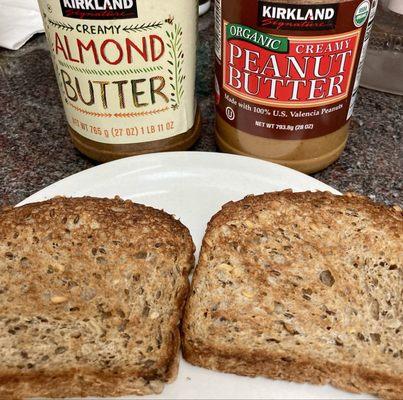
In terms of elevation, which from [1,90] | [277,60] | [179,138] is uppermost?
[277,60]

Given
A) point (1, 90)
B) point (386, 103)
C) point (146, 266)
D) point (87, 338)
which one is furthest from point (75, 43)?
point (386, 103)

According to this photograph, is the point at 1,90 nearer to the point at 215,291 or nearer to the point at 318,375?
the point at 215,291

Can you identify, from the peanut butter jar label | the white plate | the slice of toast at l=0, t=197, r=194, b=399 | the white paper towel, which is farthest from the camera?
the white paper towel

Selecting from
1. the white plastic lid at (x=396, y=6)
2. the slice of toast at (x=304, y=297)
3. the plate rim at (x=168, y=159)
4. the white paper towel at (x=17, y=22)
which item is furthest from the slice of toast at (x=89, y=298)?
the white paper towel at (x=17, y=22)

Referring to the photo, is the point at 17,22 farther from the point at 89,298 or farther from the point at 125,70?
the point at 89,298

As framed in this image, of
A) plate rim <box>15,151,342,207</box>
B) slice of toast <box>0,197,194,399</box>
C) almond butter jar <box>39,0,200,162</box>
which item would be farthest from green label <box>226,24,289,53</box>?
slice of toast <box>0,197,194,399</box>

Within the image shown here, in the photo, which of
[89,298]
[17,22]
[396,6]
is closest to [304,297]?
[89,298]

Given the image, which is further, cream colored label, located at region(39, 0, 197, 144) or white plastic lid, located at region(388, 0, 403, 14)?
white plastic lid, located at region(388, 0, 403, 14)

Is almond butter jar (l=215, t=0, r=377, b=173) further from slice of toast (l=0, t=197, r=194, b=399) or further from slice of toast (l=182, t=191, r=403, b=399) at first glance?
slice of toast (l=0, t=197, r=194, b=399)
